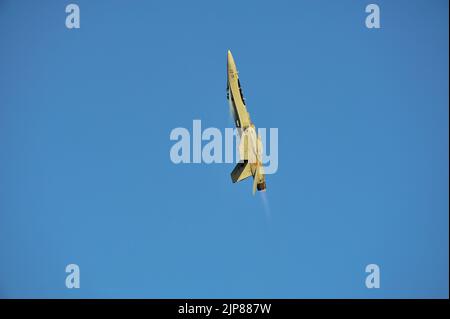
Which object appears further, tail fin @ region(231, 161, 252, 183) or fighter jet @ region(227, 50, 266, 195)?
tail fin @ region(231, 161, 252, 183)

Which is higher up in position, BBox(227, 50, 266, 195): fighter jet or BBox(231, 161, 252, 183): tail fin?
BBox(227, 50, 266, 195): fighter jet

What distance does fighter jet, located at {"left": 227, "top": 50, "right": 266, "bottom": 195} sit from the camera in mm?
39812

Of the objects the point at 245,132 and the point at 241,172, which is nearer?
the point at 245,132

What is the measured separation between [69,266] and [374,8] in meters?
22.1

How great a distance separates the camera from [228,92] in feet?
134

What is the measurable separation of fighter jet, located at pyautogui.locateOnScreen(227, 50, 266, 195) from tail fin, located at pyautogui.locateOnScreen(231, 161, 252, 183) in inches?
3.3

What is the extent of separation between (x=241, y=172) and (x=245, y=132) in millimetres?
2579

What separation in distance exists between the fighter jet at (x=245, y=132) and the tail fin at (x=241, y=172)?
8 centimetres

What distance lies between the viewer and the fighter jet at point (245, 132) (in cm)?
3981

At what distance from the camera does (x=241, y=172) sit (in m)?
41.1

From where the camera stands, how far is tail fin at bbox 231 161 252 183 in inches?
1610
